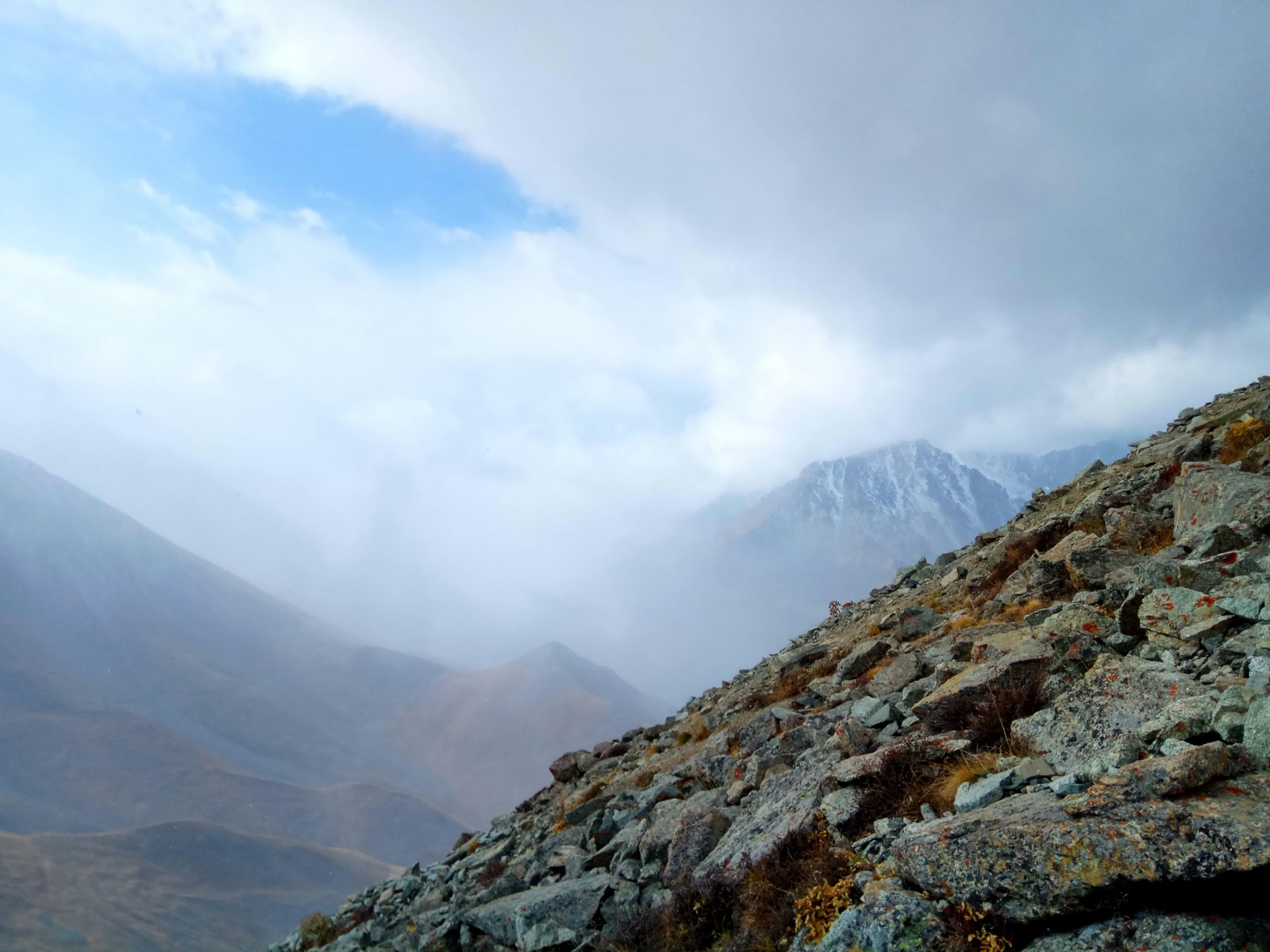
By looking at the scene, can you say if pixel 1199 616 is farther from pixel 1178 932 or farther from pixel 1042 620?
pixel 1178 932

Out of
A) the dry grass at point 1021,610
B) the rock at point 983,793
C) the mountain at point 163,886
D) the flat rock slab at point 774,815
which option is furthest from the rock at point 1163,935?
the mountain at point 163,886

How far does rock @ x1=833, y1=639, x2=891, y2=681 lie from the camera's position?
15961 millimetres

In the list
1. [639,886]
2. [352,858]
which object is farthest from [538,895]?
[352,858]

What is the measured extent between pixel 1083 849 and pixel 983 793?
4.96 ft

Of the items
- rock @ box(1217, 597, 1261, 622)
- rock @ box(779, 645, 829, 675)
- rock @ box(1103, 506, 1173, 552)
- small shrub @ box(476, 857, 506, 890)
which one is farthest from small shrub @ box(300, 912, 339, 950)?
rock @ box(1103, 506, 1173, 552)

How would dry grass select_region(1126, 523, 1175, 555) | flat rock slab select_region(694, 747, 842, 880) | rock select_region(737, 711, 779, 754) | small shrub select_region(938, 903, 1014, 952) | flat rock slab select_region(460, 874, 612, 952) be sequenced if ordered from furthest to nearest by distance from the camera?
rock select_region(737, 711, 779, 754)
dry grass select_region(1126, 523, 1175, 555)
flat rock slab select_region(460, 874, 612, 952)
flat rock slab select_region(694, 747, 842, 880)
small shrub select_region(938, 903, 1014, 952)

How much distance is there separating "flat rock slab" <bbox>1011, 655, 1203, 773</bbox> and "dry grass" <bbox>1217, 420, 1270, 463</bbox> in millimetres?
11623

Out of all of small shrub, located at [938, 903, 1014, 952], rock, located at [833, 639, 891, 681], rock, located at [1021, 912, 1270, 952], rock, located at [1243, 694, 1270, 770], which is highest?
rock, located at [833, 639, 891, 681]

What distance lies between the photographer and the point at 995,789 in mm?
6676

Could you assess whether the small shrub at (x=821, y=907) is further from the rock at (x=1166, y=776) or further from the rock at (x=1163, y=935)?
the rock at (x=1166, y=776)

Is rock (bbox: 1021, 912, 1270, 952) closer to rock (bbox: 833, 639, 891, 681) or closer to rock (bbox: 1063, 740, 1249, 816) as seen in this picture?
rock (bbox: 1063, 740, 1249, 816)

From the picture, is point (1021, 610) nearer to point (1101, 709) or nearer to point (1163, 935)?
point (1101, 709)

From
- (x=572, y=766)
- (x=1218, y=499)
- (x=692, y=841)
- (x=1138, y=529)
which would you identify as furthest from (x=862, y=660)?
(x=572, y=766)

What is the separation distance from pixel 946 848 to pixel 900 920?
0.72m
